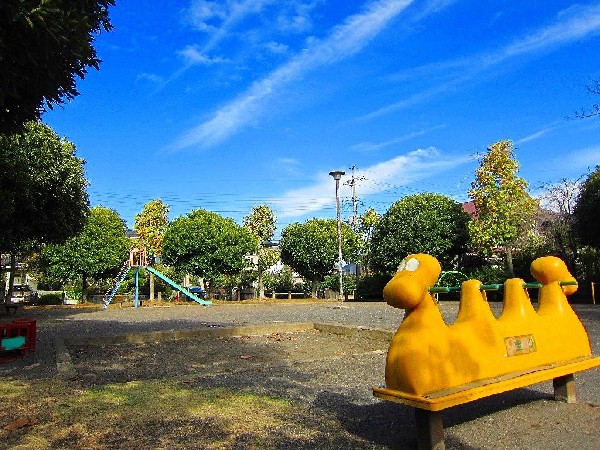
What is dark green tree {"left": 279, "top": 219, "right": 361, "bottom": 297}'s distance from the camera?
38.6 meters

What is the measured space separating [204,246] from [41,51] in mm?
29684

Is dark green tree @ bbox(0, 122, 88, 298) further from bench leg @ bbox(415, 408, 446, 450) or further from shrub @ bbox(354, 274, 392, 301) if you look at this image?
shrub @ bbox(354, 274, 392, 301)

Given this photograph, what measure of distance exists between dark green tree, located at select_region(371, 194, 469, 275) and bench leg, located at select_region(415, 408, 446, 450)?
23.1 m

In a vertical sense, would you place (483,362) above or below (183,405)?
above

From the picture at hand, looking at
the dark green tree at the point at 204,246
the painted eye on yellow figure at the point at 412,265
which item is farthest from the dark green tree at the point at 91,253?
the painted eye on yellow figure at the point at 412,265

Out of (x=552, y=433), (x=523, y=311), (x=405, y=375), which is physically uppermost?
(x=523, y=311)

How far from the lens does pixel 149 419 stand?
428cm

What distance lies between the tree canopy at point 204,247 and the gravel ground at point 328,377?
21.7 metres

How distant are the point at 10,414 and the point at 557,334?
503cm

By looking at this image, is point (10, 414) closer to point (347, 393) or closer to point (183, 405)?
point (183, 405)

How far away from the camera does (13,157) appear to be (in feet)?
49.6

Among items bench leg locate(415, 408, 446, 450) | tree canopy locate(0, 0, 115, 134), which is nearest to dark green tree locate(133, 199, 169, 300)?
tree canopy locate(0, 0, 115, 134)

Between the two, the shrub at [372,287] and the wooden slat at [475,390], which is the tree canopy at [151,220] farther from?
the wooden slat at [475,390]

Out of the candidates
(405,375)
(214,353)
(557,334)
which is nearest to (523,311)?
(557,334)
